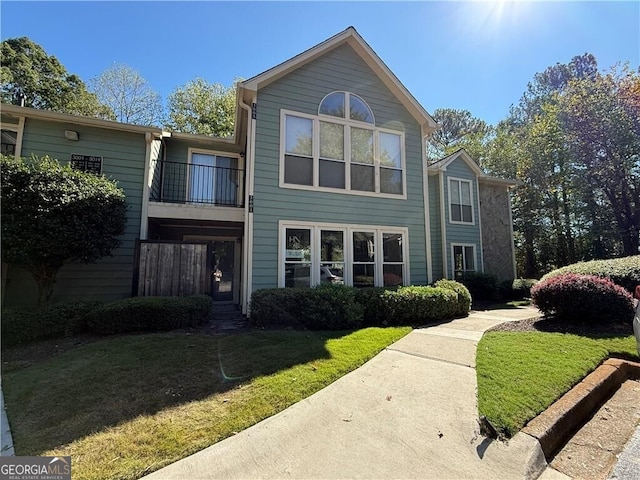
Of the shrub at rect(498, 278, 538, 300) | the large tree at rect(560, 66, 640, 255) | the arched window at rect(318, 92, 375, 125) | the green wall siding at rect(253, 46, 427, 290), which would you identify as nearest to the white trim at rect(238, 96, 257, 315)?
the green wall siding at rect(253, 46, 427, 290)

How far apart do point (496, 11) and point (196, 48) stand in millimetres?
9217

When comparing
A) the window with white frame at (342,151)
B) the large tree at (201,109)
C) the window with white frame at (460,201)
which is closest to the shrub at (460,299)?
the window with white frame at (342,151)

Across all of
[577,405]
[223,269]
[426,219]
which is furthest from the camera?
[223,269]

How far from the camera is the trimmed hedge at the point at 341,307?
23.1 ft

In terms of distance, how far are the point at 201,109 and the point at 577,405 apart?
2649 cm

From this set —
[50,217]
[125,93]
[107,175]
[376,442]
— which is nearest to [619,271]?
[376,442]

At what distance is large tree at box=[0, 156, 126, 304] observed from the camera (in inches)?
245

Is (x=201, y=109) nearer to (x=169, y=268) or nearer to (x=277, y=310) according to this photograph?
(x=169, y=268)

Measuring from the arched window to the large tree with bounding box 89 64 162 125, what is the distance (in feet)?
59.3

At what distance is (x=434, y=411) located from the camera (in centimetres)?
317

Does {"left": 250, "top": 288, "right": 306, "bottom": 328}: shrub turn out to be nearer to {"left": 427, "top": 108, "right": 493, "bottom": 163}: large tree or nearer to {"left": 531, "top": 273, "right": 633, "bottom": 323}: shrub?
{"left": 531, "top": 273, "right": 633, "bottom": 323}: shrub

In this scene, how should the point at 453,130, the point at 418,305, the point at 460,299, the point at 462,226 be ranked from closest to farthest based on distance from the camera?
the point at 418,305 < the point at 460,299 < the point at 462,226 < the point at 453,130

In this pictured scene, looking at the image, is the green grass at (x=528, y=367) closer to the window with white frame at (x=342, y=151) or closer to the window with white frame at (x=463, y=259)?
the window with white frame at (x=342, y=151)

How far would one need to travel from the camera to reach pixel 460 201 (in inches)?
575
